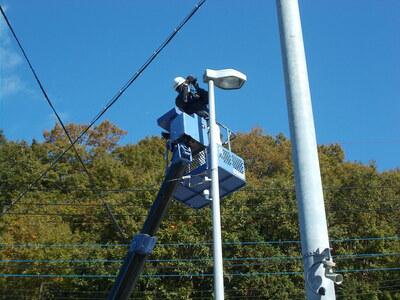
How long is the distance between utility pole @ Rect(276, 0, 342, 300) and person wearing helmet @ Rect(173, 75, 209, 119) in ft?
14.9

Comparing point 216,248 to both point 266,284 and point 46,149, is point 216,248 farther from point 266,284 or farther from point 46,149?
point 46,149

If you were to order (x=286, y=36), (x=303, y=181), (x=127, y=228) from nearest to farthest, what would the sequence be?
(x=303, y=181) < (x=286, y=36) < (x=127, y=228)

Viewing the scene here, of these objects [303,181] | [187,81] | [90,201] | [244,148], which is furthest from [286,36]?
[244,148]

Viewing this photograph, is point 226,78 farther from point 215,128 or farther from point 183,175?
point 183,175

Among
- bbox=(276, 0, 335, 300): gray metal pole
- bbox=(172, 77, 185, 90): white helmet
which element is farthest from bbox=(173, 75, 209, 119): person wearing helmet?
bbox=(276, 0, 335, 300): gray metal pole

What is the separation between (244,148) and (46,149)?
51.5 ft

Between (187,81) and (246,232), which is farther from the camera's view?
(246,232)

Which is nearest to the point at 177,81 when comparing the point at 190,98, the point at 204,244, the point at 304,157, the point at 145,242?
the point at 190,98

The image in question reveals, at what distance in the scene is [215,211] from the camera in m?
8.30

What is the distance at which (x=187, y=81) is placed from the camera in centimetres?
1098

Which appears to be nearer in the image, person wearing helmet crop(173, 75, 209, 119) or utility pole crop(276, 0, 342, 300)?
utility pole crop(276, 0, 342, 300)

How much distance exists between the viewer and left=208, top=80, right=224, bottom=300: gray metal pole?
297 inches

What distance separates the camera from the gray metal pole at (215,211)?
755 centimetres

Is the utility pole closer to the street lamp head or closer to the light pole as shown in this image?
the light pole
